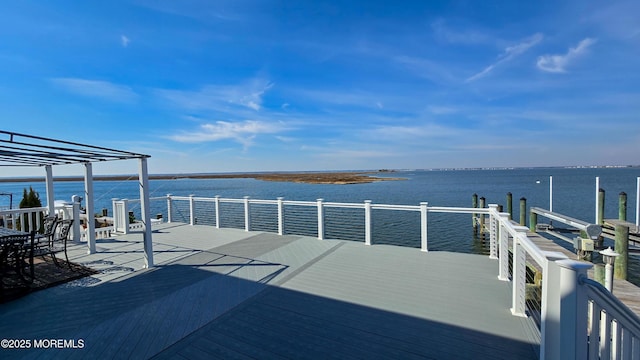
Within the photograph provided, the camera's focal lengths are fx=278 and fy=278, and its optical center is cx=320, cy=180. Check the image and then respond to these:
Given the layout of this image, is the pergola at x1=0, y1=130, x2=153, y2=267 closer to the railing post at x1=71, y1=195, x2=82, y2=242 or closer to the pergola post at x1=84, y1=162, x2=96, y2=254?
the pergola post at x1=84, y1=162, x2=96, y2=254

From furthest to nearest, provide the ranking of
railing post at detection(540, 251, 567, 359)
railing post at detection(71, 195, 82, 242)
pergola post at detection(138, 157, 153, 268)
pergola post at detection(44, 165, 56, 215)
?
pergola post at detection(44, 165, 56, 215) → railing post at detection(71, 195, 82, 242) → pergola post at detection(138, 157, 153, 268) → railing post at detection(540, 251, 567, 359)

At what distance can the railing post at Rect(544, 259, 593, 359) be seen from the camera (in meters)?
1.50

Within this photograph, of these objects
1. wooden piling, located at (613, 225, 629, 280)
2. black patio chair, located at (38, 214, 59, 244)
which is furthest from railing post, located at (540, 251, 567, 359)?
wooden piling, located at (613, 225, 629, 280)

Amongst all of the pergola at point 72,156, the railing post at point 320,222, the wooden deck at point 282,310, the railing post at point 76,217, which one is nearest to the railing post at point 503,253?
the wooden deck at point 282,310

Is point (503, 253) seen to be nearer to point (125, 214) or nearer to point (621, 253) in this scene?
point (621, 253)

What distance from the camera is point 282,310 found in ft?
10.4

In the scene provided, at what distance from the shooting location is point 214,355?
7.82 feet

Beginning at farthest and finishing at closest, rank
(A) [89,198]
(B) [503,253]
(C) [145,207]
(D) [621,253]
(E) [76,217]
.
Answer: (D) [621,253] → (E) [76,217] → (A) [89,198] → (C) [145,207] → (B) [503,253]

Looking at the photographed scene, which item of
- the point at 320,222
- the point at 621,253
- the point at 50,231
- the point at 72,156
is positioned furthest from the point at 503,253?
the point at 50,231

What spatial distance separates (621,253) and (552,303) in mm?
7522

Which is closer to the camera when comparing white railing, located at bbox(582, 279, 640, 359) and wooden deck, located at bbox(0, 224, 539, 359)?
white railing, located at bbox(582, 279, 640, 359)

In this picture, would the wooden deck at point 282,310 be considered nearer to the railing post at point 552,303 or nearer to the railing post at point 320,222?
the railing post at point 552,303

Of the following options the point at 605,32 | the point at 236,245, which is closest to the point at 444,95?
the point at 605,32

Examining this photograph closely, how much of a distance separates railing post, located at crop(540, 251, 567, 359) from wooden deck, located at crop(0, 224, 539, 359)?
734 mm
